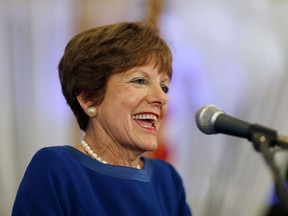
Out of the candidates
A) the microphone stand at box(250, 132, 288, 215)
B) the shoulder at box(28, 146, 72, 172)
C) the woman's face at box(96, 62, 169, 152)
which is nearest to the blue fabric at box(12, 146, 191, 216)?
the shoulder at box(28, 146, 72, 172)

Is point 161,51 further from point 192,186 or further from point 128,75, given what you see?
point 192,186

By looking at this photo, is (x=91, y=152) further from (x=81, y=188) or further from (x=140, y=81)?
(x=140, y=81)

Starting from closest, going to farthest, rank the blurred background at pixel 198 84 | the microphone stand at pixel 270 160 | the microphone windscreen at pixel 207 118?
the microphone stand at pixel 270 160 → the microphone windscreen at pixel 207 118 → the blurred background at pixel 198 84

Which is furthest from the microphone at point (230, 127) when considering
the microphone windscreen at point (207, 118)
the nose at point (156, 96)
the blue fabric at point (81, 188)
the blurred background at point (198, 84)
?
the blurred background at point (198, 84)

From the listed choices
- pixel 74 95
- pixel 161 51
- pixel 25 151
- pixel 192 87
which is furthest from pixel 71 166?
pixel 192 87

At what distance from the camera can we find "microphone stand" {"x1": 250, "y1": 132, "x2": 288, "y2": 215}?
796 millimetres

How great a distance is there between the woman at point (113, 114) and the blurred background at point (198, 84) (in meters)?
0.81

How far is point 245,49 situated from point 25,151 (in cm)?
132

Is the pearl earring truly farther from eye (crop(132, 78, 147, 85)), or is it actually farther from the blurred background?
the blurred background

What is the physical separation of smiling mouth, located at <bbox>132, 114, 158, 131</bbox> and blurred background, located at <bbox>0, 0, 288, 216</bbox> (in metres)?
0.93

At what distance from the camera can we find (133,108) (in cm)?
140

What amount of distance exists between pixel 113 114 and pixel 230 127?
0.51 metres

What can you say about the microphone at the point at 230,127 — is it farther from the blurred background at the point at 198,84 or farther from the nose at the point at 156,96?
the blurred background at the point at 198,84

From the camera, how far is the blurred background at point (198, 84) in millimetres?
2234
